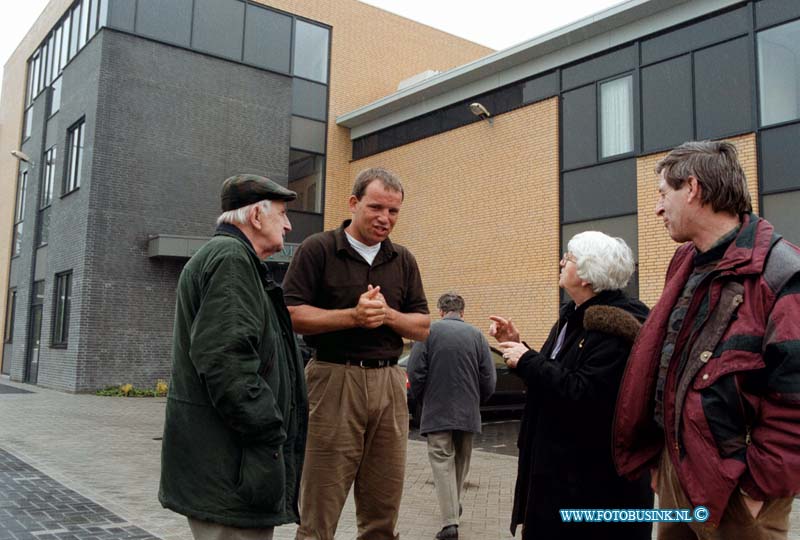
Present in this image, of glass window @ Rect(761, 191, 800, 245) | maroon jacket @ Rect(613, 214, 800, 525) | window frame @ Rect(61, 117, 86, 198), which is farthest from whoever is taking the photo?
window frame @ Rect(61, 117, 86, 198)

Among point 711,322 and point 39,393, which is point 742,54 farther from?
point 39,393

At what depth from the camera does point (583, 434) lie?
2.90 meters

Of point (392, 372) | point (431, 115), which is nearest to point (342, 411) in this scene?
point (392, 372)

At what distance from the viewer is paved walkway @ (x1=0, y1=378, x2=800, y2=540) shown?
556 centimetres

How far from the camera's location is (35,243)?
22.9 meters

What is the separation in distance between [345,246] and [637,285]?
1147cm

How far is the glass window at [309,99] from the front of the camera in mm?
22062

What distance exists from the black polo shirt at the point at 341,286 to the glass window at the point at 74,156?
18207 millimetres

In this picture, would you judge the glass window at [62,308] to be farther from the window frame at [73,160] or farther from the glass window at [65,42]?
the glass window at [65,42]

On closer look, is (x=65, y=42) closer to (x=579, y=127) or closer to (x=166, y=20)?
(x=166, y=20)

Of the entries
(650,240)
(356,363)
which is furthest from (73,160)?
(356,363)

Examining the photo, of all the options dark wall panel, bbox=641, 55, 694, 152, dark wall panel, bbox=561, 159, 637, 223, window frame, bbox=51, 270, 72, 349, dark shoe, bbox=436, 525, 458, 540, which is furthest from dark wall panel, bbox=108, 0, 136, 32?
dark shoe, bbox=436, 525, 458, 540

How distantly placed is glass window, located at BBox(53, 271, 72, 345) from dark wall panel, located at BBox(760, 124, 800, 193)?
17.0m

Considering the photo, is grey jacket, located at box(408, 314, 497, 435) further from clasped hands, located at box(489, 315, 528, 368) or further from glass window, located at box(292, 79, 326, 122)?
glass window, located at box(292, 79, 326, 122)
